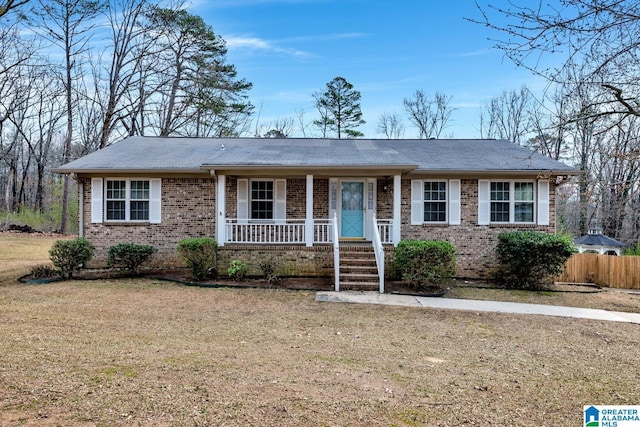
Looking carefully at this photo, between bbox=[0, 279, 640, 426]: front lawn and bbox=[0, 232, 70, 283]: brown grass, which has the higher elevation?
bbox=[0, 232, 70, 283]: brown grass

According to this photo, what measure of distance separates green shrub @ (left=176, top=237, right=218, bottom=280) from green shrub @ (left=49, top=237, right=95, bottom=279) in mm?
2861

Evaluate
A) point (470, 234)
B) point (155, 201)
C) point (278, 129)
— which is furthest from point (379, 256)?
point (278, 129)

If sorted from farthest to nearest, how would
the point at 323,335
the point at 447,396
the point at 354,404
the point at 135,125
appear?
the point at 135,125
the point at 323,335
the point at 447,396
the point at 354,404

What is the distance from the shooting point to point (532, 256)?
10906 mm

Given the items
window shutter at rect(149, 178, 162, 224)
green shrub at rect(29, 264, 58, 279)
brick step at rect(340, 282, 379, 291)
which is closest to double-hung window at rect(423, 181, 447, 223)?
brick step at rect(340, 282, 379, 291)

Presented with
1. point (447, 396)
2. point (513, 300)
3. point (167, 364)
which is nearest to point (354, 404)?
point (447, 396)

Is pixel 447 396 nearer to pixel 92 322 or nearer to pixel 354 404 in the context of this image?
pixel 354 404

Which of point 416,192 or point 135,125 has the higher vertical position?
point 135,125

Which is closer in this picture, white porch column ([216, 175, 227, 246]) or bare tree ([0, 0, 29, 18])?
bare tree ([0, 0, 29, 18])

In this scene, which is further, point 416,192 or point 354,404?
point 416,192

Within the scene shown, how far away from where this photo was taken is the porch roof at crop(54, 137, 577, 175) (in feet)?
36.9

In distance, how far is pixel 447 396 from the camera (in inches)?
154

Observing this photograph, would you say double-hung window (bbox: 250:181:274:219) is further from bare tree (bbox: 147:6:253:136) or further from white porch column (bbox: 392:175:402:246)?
bare tree (bbox: 147:6:253:136)

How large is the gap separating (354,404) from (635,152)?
4281mm
